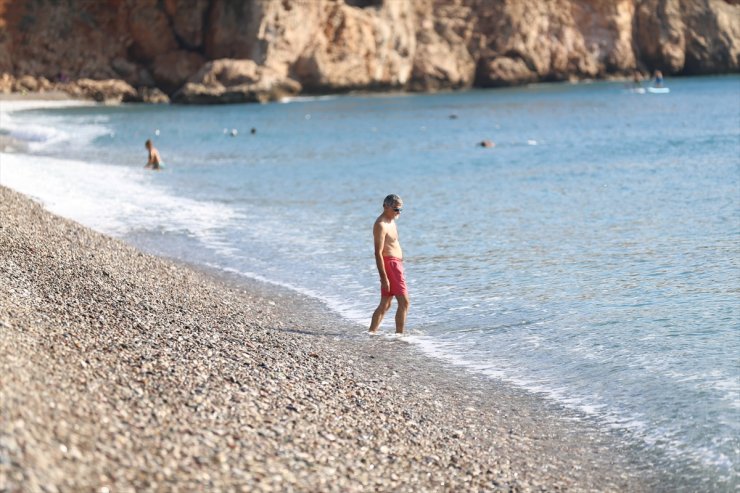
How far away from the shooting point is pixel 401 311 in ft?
38.2

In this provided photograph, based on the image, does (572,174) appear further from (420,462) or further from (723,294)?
(420,462)

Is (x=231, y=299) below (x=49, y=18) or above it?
below

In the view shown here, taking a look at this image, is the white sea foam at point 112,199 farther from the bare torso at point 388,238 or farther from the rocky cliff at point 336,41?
the rocky cliff at point 336,41

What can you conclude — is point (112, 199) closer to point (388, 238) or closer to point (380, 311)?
point (380, 311)

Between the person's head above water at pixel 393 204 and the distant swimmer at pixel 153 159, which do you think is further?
the distant swimmer at pixel 153 159

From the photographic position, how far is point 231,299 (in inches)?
519

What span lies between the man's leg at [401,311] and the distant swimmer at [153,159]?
21.2 meters

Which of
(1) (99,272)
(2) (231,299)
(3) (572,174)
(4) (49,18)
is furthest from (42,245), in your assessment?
(4) (49,18)

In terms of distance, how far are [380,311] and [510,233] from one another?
24.6 feet

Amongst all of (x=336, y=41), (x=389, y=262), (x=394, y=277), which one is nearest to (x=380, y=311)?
(x=394, y=277)

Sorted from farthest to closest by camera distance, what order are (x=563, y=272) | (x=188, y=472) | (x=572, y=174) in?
(x=572, y=174) → (x=563, y=272) → (x=188, y=472)

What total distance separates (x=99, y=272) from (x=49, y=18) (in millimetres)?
83689

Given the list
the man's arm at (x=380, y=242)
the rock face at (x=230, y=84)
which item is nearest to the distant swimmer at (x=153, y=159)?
the man's arm at (x=380, y=242)

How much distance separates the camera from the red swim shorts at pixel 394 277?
11516mm
